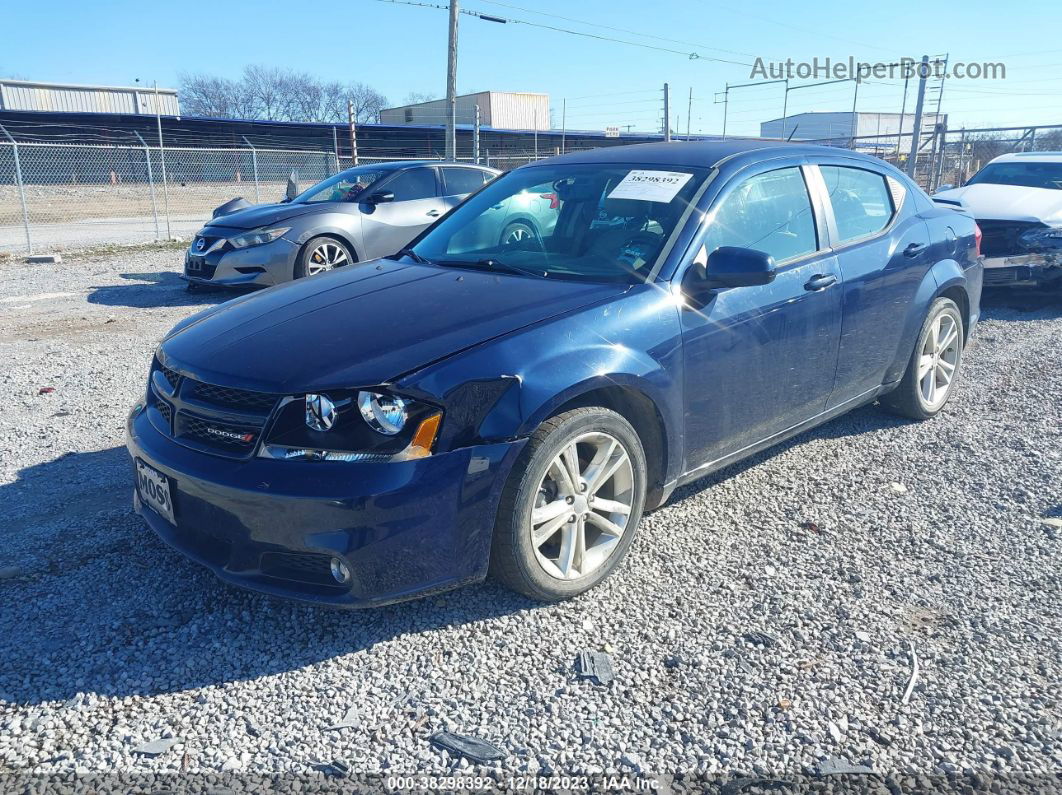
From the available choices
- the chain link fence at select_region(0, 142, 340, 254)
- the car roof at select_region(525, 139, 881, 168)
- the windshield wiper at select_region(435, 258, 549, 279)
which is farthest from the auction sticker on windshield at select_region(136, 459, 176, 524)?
the chain link fence at select_region(0, 142, 340, 254)

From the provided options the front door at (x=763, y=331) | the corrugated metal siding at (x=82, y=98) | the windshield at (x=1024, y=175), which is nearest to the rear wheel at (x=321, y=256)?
the front door at (x=763, y=331)

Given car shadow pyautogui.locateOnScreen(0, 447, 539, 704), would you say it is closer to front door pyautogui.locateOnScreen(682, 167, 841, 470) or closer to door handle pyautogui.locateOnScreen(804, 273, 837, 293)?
front door pyautogui.locateOnScreen(682, 167, 841, 470)

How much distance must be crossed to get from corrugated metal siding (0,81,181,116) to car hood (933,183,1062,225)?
4452 cm

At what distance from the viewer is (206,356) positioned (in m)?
3.07

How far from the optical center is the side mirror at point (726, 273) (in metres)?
3.32

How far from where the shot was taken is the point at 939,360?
17.1 feet

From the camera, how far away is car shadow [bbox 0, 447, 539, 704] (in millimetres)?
2699

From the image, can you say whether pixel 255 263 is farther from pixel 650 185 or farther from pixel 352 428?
pixel 352 428

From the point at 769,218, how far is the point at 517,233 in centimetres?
121

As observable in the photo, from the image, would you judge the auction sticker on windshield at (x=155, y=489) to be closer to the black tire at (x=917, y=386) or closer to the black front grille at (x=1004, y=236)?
the black tire at (x=917, y=386)

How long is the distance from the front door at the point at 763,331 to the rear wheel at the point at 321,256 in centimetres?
610

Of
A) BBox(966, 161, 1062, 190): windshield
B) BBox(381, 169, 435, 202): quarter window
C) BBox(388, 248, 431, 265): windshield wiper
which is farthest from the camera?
BBox(381, 169, 435, 202): quarter window

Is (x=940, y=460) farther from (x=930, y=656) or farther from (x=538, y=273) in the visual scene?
(x=538, y=273)

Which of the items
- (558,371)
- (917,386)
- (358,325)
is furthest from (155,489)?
(917,386)
